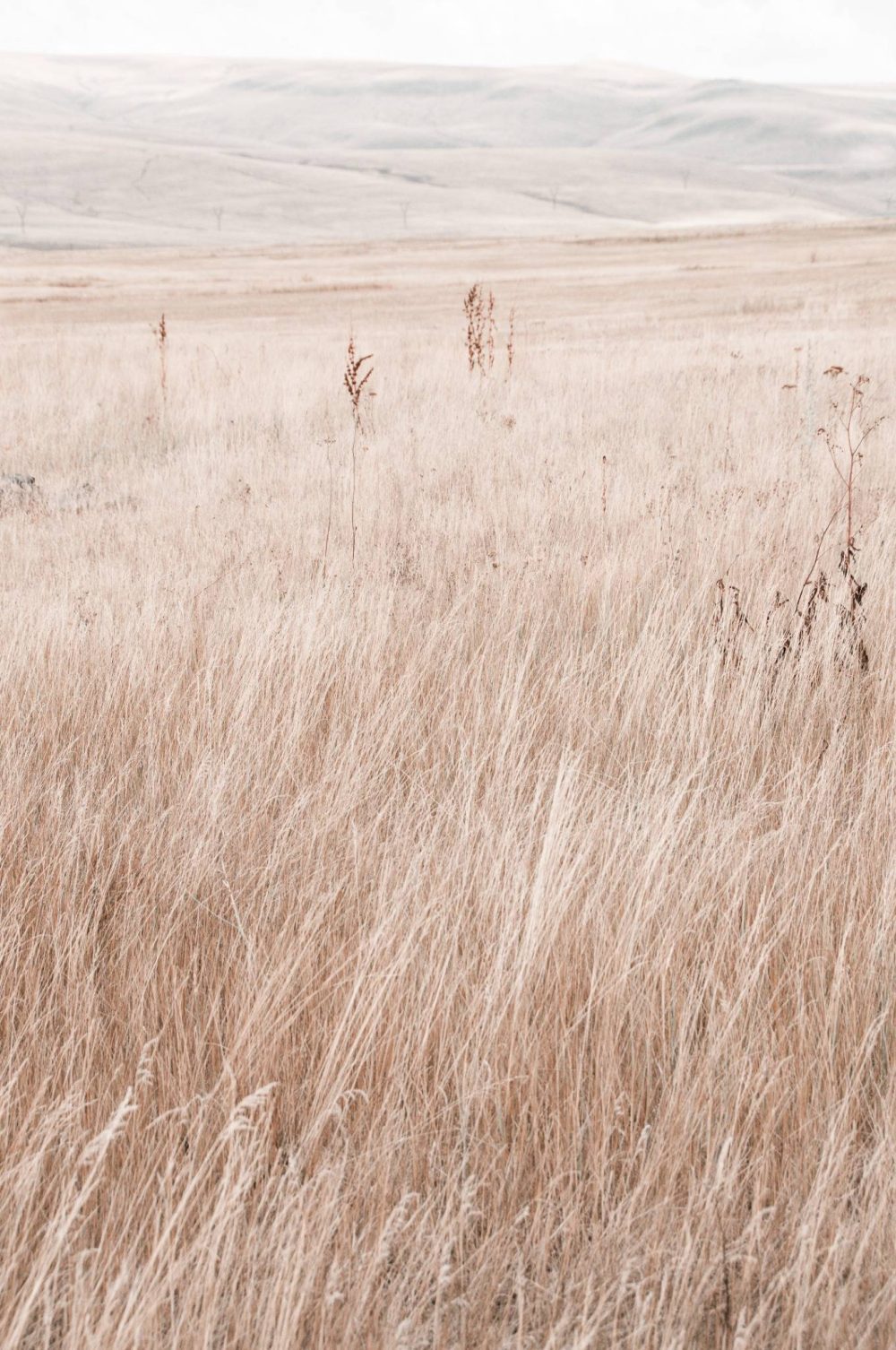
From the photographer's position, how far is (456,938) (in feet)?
5.31

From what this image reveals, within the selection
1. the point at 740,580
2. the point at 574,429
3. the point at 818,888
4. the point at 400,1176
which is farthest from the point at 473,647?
the point at 574,429

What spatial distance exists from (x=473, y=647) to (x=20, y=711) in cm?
129

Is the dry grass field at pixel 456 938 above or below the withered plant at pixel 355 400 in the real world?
below

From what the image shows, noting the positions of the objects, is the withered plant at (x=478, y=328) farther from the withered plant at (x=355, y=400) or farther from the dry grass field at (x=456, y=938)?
the dry grass field at (x=456, y=938)

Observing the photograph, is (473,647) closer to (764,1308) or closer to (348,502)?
(764,1308)

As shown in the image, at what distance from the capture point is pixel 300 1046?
145 cm

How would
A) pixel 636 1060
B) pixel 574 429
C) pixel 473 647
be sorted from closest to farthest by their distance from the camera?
pixel 636 1060, pixel 473 647, pixel 574 429

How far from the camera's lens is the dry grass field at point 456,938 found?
112cm

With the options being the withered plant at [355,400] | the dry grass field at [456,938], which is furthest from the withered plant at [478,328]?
the dry grass field at [456,938]

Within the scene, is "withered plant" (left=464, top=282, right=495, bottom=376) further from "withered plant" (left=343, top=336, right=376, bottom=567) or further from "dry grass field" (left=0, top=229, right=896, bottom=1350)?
"dry grass field" (left=0, top=229, right=896, bottom=1350)

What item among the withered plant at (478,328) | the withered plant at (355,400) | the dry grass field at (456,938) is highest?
Answer: the withered plant at (478,328)

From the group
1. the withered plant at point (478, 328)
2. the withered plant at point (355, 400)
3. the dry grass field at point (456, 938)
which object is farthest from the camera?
the withered plant at point (478, 328)

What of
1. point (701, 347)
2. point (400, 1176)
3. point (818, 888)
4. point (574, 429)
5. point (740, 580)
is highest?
point (701, 347)

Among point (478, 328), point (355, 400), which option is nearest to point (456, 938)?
point (355, 400)
